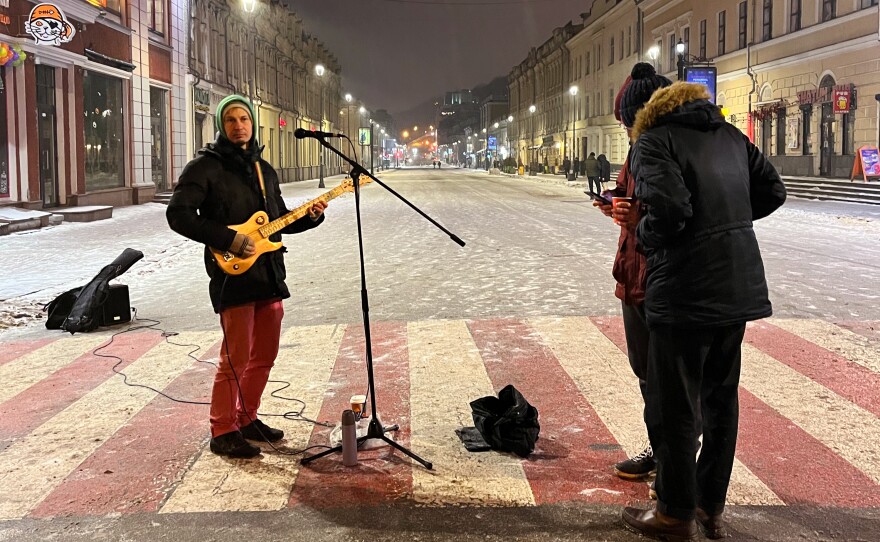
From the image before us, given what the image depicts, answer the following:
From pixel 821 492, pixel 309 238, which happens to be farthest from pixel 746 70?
pixel 821 492

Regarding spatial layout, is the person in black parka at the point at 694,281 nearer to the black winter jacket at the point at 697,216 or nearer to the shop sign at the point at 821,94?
the black winter jacket at the point at 697,216

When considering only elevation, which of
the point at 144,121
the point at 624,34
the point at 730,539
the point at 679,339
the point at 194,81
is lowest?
the point at 730,539

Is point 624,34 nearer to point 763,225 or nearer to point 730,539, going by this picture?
point 763,225

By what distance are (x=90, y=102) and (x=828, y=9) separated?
26.2 m

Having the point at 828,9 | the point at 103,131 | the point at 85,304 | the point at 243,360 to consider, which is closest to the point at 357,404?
the point at 243,360

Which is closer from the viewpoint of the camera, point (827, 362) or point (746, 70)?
point (827, 362)

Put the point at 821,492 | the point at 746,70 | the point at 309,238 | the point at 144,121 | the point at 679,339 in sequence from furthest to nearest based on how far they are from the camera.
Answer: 1. the point at 746,70
2. the point at 144,121
3. the point at 309,238
4. the point at 821,492
5. the point at 679,339

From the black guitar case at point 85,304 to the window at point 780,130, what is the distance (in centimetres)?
3099

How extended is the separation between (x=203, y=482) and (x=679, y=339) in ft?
7.89

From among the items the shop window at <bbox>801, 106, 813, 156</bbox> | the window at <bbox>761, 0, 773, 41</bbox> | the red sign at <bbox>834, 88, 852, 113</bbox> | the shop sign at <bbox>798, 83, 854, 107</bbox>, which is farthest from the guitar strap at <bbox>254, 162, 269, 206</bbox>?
the window at <bbox>761, 0, 773, 41</bbox>

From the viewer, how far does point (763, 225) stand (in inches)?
686

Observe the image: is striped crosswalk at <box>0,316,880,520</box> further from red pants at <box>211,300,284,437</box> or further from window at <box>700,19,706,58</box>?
window at <box>700,19,706,58</box>

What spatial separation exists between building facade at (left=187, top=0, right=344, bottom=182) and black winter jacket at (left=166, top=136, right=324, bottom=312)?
24380 millimetres

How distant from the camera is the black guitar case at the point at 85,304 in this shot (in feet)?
24.6
